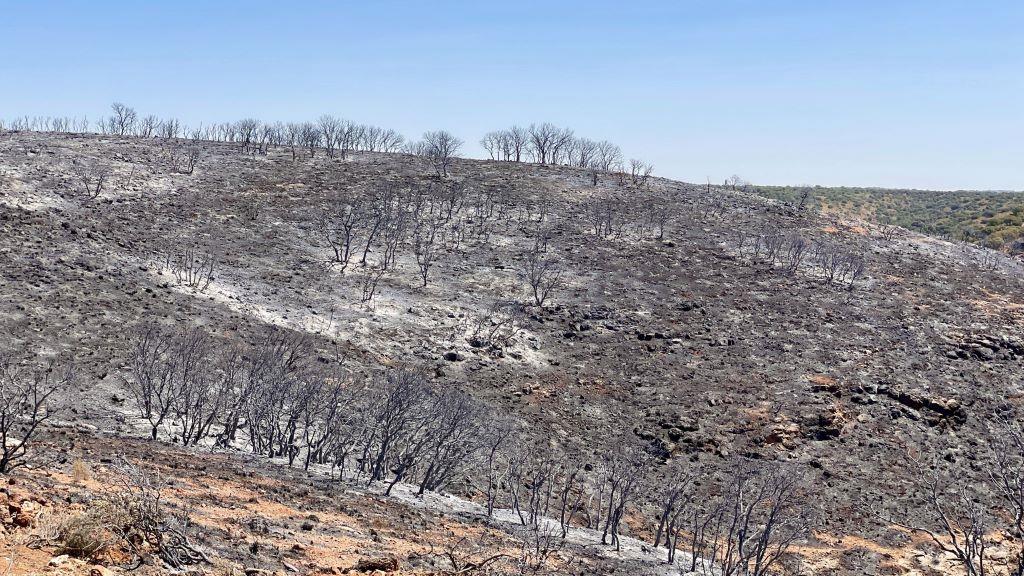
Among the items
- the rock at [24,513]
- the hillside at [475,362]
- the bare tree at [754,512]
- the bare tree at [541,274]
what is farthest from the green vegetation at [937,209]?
the rock at [24,513]

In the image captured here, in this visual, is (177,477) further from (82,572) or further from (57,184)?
(57,184)

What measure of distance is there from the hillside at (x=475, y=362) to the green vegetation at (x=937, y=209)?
70.3ft

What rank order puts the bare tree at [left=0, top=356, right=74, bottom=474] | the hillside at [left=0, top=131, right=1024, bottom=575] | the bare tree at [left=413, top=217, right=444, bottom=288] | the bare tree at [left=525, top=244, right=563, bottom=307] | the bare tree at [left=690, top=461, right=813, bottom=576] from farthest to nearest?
1. the bare tree at [left=413, top=217, right=444, bottom=288]
2. the bare tree at [left=525, top=244, right=563, bottom=307]
3. the bare tree at [left=690, top=461, right=813, bottom=576]
4. the hillside at [left=0, top=131, right=1024, bottom=575]
5. the bare tree at [left=0, top=356, right=74, bottom=474]

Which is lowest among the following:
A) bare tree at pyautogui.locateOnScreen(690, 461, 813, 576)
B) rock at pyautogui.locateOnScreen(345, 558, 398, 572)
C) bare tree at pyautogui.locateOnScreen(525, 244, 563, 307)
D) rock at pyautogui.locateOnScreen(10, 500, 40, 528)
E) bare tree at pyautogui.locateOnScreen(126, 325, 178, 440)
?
bare tree at pyautogui.locateOnScreen(690, 461, 813, 576)

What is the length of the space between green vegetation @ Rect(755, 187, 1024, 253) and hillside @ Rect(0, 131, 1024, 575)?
21.4 m

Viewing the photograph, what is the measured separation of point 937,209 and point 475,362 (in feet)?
340

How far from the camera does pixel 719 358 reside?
144 ft

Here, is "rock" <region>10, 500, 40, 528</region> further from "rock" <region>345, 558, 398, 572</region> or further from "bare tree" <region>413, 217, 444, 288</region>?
"bare tree" <region>413, 217, 444, 288</region>

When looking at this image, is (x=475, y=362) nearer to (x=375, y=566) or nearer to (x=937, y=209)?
(x=375, y=566)

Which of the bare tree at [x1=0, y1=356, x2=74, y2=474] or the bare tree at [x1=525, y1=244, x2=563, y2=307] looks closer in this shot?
the bare tree at [x1=0, y1=356, x2=74, y2=474]

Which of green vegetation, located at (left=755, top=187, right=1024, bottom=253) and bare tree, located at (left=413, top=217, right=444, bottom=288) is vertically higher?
green vegetation, located at (left=755, top=187, right=1024, bottom=253)

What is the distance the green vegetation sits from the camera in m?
88.4

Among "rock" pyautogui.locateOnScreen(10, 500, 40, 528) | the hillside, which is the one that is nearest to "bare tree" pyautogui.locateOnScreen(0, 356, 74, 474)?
the hillside

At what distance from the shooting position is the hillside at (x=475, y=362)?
19.4 m
